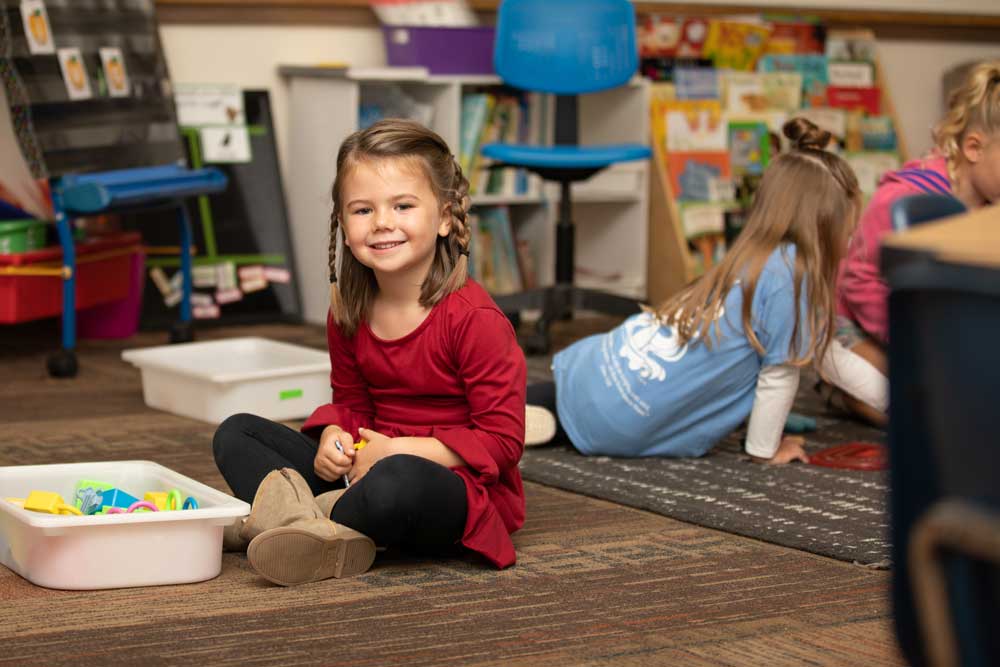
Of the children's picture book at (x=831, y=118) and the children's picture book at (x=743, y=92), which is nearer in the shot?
the children's picture book at (x=743, y=92)

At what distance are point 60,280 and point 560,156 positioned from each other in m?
1.28

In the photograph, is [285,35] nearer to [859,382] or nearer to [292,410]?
[292,410]

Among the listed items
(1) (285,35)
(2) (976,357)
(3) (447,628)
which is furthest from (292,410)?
(2) (976,357)

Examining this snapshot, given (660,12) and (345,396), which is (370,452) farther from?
(660,12)

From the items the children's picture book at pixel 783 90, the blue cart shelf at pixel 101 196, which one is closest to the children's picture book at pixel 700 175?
the children's picture book at pixel 783 90

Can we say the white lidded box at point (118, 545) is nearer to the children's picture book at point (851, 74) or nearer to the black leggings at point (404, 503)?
the black leggings at point (404, 503)

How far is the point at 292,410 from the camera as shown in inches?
102

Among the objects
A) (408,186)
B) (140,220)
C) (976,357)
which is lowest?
(140,220)

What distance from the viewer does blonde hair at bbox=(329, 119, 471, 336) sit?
1661mm

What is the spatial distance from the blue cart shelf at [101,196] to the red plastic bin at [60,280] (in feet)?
0.23

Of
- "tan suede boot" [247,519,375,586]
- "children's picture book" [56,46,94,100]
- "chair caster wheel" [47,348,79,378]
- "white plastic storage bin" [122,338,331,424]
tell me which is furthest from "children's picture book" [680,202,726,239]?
"tan suede boot" [247,519,375,586]

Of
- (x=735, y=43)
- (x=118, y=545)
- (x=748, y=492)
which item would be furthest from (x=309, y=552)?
(x=735, y=43)

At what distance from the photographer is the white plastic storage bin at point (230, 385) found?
2.54 metres

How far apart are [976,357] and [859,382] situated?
78.2 inches
